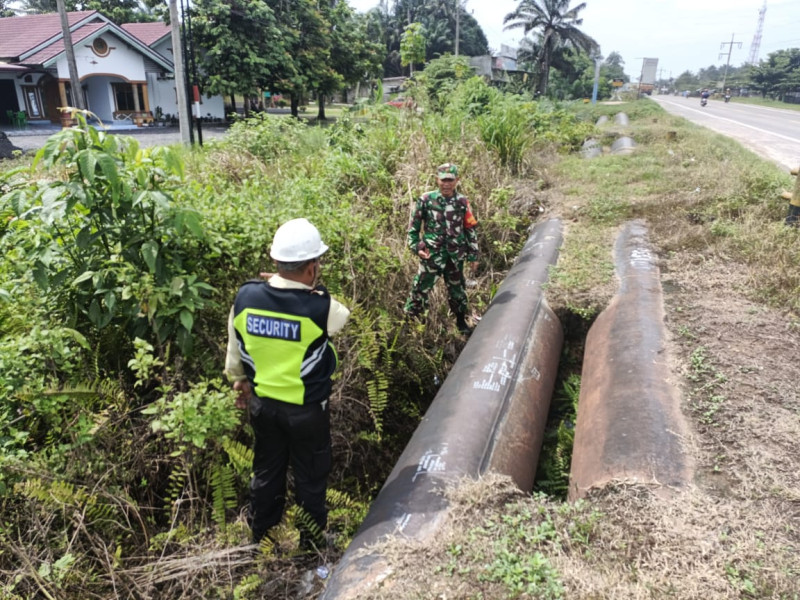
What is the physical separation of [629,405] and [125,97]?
1031 inches

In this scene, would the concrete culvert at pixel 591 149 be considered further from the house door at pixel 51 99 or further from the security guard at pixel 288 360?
the house door at pixel 51 99

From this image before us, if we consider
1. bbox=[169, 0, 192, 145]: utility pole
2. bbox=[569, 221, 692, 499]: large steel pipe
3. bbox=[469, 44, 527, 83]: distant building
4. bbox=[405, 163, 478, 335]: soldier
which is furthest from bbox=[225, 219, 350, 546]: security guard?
bbox=[469, 44, 527, 83]: distant building

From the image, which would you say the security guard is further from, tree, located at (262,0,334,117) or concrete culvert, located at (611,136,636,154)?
tree, located at (262,0,334,117)

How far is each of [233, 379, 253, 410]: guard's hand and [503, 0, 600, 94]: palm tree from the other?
36029mm

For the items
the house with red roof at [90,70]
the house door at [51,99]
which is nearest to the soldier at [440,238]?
the house with red roof at [90,70]

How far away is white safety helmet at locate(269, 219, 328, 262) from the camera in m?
2.39

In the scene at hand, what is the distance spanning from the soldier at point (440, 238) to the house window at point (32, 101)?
24561mm

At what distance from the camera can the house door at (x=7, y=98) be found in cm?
2173

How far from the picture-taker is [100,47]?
21.1 metres

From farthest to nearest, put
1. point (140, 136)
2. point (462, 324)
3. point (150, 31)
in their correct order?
point (150, 31)
point (140, 136)
point (462, 324)

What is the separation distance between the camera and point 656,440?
245 cm

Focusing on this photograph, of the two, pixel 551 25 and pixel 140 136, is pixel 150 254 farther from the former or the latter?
pixel 551 25

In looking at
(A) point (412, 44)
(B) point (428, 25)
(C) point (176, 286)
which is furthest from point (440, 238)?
(B) point (428, 25)

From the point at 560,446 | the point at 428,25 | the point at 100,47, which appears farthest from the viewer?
the point at 428,25
